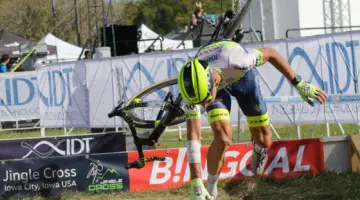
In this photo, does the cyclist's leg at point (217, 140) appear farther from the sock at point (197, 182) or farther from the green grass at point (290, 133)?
the green grass at point (290, 133)

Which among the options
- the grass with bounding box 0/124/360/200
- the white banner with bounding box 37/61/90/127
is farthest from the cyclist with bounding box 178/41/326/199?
the white banner with bounding box 37/61/90/127

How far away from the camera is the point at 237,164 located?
866cm

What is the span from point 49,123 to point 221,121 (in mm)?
10319

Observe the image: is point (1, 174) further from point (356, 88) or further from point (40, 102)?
point (40, 102)

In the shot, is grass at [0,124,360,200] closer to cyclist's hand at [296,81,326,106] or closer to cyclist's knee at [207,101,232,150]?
cyclist's knee at [207,101,232,150]

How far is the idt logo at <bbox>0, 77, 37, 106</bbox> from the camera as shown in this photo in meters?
17.6

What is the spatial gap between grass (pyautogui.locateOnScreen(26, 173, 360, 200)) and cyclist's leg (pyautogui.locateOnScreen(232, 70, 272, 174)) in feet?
1.76

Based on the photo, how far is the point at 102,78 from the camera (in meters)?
14.7

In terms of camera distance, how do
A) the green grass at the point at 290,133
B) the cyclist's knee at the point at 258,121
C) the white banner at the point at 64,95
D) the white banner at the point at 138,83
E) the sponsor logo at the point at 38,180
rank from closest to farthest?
the cyclist's knee at the point at 258,121, the sponsor logo at the point at 38,180, the white banner at the point at 138,83, the green grass at the point at 290,133, the white banner at the point at 64,95

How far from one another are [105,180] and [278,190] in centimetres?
207

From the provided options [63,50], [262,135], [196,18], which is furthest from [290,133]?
[63,50]

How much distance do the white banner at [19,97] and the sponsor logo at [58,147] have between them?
742cm

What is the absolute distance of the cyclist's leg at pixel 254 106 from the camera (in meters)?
7.35

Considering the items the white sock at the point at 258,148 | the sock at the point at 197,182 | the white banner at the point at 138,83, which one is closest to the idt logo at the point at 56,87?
the white banner at the point at 138,83
